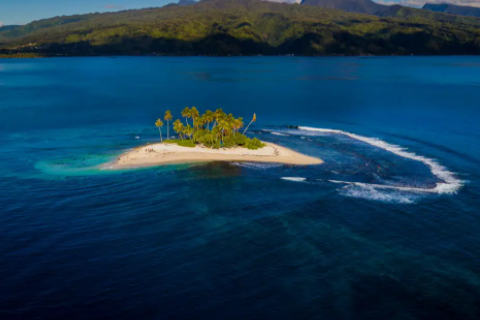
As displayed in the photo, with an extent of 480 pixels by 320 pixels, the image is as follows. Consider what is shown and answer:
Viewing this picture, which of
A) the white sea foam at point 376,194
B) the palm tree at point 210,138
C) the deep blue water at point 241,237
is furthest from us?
the palm tree at point 210,138

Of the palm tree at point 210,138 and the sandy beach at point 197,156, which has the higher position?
the palm tree at point 210,138

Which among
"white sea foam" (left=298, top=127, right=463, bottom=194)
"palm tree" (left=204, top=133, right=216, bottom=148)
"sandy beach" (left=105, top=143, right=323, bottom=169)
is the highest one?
"palm tree" (left=204, top=133, right=216, bottom=148)

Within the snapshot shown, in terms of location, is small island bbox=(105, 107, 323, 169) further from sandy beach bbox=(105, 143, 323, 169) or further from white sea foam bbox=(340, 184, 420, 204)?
white sea foam bbox=(340, 184, 420, 204)

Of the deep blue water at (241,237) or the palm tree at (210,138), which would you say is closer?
the deep blue water at (241,237)

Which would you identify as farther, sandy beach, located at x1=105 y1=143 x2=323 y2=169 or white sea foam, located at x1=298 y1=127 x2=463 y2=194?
sandy beach, located at x1=105 y1=143 x2=323 y2=169

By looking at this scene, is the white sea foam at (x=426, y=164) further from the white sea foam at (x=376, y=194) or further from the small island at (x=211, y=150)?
the small island at (x=211, y=150)

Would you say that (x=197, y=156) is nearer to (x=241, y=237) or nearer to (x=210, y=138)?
(x=210, y=138)

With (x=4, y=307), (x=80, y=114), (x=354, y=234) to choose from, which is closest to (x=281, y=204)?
(x=354, y=234)

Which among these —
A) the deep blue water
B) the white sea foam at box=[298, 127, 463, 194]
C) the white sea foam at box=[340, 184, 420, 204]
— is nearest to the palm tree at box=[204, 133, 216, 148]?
the deep blue water

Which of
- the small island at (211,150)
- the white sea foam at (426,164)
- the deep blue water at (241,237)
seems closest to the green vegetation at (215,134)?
the small island at (211,150)

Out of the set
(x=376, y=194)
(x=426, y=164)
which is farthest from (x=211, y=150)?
(x=426, y=164)
